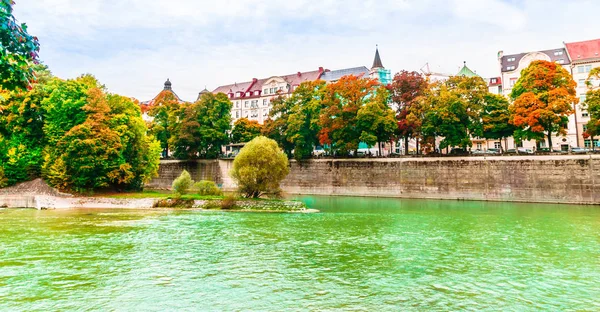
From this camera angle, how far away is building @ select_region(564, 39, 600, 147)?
5112cm

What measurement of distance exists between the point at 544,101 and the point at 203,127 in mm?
43683

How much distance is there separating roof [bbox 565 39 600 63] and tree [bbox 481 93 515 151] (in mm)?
19788

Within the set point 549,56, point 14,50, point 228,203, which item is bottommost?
point 228,203

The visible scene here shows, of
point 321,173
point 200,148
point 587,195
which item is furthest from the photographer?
point 200,148

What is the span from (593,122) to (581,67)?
20.2 m

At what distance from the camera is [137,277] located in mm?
13086

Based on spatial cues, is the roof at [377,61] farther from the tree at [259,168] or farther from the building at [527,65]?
the tree at [259,168]

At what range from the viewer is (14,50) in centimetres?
534

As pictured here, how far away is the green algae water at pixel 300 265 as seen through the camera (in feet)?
35.7

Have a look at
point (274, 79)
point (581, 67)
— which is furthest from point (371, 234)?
point (274, 79)

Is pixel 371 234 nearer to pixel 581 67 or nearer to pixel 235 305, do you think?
pixel 235 305

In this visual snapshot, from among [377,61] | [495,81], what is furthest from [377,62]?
[495,81]

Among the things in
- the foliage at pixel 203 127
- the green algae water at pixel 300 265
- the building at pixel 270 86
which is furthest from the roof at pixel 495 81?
the green algae water at pixel 300 265

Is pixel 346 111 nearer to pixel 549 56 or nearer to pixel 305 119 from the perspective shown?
pixel 305 119
